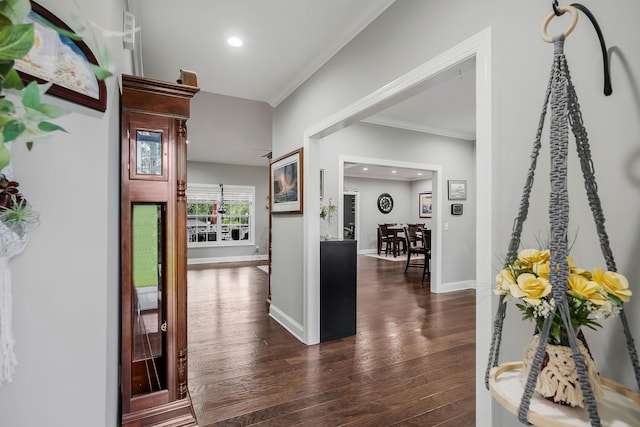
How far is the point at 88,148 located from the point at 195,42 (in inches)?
80.9

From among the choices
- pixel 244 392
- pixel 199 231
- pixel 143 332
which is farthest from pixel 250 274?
pixel 143 332

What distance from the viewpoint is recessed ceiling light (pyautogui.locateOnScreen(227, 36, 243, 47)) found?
265cm

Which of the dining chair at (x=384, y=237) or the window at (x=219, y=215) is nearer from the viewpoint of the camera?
the window at (x=219, y=215)

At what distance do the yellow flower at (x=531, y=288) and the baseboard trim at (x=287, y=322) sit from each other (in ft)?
8.88

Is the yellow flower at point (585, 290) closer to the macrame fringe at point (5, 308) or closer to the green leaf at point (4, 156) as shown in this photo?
the green leaf at point (4, 156)

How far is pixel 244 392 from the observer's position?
2318 mm

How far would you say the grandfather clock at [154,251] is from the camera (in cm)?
160

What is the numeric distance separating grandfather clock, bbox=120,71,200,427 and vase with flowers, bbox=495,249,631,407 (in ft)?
5.29

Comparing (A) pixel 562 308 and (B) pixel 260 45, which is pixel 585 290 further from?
(B) pixel 260 45

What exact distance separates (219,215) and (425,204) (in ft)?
22.8

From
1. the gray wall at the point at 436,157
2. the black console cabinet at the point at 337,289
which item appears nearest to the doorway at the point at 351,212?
the gray wall at the point at 436,157

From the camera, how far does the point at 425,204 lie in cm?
1105

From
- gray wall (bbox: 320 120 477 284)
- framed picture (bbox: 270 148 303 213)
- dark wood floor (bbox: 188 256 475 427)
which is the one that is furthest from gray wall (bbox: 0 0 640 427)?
gray wall (bbox: 320 120 477 284)

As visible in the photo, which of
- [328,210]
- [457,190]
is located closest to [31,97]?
[328,210]
